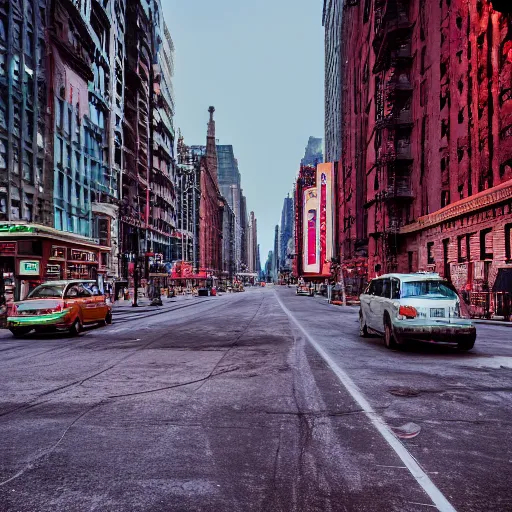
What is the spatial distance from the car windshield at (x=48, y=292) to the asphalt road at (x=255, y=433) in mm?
5283

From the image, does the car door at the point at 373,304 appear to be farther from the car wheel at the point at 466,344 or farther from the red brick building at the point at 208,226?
the red brick building at the point at 208,226

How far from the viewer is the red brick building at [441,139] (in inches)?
1073

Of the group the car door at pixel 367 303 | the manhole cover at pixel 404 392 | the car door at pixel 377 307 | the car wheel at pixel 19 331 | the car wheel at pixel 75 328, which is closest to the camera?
the manhole cover at pixel 404 392

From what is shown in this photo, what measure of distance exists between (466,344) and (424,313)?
148 centimetres

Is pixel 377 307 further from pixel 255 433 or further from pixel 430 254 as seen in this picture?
pixel 430 254

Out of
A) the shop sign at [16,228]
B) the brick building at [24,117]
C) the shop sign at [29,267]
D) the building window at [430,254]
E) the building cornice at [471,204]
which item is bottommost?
the shop sign at [29,267]

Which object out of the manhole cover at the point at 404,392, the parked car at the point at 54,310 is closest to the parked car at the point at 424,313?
the manhole cover at the point at 404,392

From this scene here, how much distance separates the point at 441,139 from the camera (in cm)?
3716

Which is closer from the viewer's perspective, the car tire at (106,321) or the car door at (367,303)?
the car door at (367,303)

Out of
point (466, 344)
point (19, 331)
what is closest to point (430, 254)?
point (466, 344)

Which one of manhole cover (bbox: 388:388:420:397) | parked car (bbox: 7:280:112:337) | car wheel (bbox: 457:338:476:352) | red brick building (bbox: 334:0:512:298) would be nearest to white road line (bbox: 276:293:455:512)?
manhole cover (bbox: 388:388:420:397)

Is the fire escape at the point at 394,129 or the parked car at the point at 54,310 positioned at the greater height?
the fire escape at the point at 394,129

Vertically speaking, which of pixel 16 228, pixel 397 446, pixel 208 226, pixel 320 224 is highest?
pixel 208 226

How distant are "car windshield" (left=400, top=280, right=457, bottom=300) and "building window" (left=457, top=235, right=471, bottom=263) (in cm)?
1939
